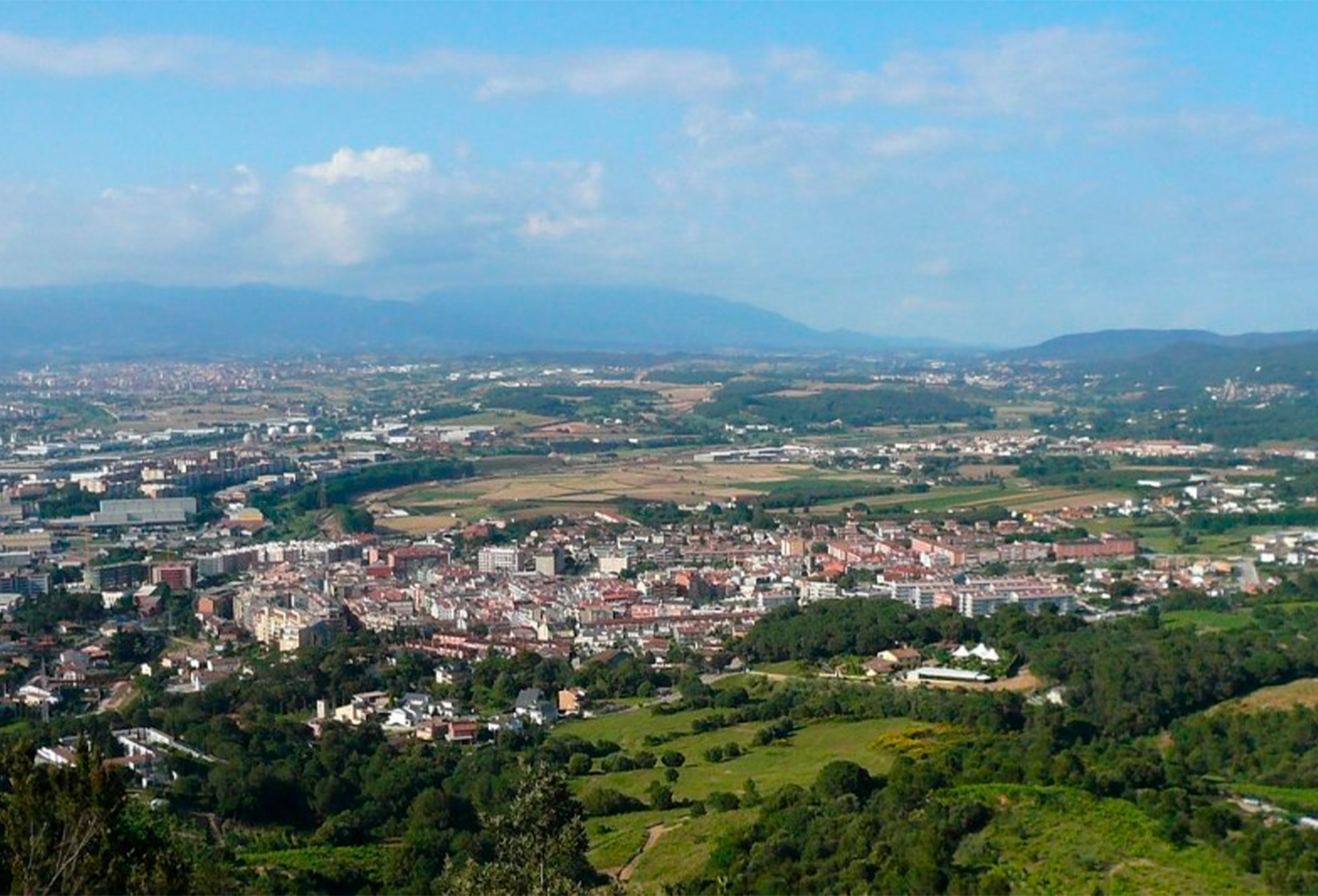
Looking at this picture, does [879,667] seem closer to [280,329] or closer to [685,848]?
[685,848]

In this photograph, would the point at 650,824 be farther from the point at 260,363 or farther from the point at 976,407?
the point at 260,363

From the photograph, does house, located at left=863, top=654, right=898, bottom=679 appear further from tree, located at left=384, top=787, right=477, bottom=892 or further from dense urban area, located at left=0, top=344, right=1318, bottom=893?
tree, located at left=384, top=787, right=477, bottom=892

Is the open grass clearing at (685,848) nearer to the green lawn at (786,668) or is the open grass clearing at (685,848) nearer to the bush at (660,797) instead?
the bush at (660,797)

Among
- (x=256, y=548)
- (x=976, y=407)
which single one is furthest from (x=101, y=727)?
(x=976, y=407)

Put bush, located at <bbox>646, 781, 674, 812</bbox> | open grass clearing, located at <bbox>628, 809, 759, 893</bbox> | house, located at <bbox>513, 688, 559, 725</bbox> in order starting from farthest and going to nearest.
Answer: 1. house, located at <bbox>513, 688, 559, 725</bbox>
2. bush, located at <bbox>646, 781, 674, 812</bbox>
3. open grass clearing, located at <bbox>628, 809, 759, 893</bbox>

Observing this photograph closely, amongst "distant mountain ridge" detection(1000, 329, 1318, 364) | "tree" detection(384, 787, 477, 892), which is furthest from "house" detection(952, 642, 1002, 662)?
"distant mountain ridge" detection(1000, 329, 1318, 364)

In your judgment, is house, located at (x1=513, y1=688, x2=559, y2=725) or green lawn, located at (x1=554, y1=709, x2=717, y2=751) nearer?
green lawn, located at (x1=554, y1=709, x2=717, y2=751)

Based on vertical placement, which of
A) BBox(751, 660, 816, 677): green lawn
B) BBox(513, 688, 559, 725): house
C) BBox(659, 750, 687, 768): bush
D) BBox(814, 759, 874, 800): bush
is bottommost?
BBox(751, 660, 816, 677): green lawn
